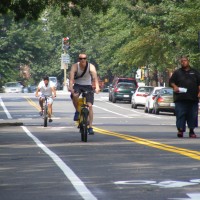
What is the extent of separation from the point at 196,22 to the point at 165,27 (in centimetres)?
662

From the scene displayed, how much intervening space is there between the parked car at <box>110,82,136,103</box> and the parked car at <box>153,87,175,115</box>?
17.8 meters

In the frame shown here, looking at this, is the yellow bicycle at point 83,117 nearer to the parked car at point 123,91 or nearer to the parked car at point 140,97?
the parked car at point 140,97

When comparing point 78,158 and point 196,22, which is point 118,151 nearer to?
point 78,158

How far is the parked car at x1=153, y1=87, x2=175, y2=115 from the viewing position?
50094 millimetres

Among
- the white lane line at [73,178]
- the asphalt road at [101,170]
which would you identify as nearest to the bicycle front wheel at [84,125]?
the asphalt road at [101,170]

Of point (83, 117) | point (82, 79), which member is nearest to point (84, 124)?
point (83, 117)

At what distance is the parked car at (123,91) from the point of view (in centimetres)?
6938

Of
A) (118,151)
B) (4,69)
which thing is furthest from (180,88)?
(4,69)

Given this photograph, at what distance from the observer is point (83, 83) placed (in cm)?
2030

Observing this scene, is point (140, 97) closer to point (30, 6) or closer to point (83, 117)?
point (30, 6)

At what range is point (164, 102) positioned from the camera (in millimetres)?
50312

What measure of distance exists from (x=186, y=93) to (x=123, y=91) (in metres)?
48.5

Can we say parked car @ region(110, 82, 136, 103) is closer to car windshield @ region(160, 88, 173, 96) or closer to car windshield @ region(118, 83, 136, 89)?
car windshield @ region(118, 83, 136, 89)

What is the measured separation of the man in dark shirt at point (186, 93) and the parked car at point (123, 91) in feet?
156
